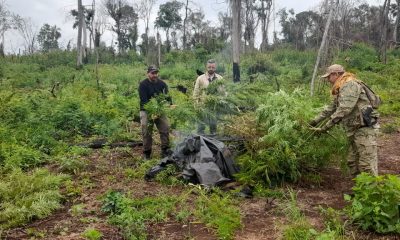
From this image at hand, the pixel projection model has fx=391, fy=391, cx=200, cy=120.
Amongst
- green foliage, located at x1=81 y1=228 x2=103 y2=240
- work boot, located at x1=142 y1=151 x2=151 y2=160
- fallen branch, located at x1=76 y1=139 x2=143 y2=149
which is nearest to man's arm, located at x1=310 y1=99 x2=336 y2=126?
work boot, located at x1=142 y1=151 x2=151 y2=160

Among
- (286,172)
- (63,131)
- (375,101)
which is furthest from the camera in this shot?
(63,131)

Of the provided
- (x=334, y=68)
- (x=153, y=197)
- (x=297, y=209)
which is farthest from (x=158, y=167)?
(x=334, y=68)

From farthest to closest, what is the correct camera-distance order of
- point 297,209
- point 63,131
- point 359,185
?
point 63,131
point 297,209
point 359,185

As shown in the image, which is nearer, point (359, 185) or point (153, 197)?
point (359, 185)

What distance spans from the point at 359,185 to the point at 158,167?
3195mm

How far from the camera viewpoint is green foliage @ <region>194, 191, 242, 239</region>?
14.5ft

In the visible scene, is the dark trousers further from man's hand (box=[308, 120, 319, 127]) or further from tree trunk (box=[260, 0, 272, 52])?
tree trunk (box=[260, 0, 272, 52])

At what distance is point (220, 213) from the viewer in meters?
4.76

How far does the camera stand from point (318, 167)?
240 inches

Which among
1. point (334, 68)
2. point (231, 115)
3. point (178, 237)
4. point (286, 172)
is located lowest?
point (178, 237)

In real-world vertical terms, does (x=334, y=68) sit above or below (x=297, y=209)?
above

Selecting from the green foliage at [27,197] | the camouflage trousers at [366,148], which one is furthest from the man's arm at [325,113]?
the green foliage at [27,197]

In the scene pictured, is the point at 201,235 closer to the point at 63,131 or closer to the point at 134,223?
the point at 134,223

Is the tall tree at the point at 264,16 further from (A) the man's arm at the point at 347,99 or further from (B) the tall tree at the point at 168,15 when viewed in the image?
(A) the man's arm at the point at 347,99
